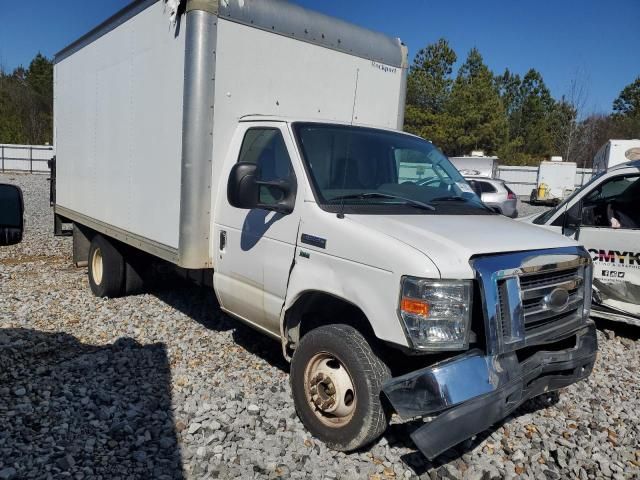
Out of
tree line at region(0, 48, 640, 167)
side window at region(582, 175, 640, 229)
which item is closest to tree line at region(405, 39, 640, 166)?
tree line at region(0, 48, 640, 167)

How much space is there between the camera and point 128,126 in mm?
5965

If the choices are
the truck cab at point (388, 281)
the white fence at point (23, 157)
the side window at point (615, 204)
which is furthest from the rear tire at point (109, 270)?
the white fence at point (23, 157)

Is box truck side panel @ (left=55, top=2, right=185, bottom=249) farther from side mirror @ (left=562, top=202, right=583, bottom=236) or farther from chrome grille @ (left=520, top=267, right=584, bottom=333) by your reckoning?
side mirror @ (left=562, top=202, right=583, bottom=236)

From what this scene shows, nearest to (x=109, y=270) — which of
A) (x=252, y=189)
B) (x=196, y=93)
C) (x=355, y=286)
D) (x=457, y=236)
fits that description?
(x=196, y=93)

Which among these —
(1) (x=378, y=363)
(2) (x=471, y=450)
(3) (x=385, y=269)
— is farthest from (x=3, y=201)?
(2) (x=471, y=450)

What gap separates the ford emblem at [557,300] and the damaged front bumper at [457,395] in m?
0.46

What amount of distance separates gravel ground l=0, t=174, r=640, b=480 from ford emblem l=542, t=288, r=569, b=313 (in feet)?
3.52

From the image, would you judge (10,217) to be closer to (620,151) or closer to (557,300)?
(557,300)

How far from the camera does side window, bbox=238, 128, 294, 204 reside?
4284mm

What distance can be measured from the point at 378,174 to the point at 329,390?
68.1 inches

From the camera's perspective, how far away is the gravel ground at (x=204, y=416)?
3.53 meters

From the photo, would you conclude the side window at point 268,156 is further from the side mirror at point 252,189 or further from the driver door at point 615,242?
the driver door at point 615,242

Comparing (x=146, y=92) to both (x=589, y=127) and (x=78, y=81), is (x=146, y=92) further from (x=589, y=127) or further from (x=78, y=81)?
(x=589, y=127)

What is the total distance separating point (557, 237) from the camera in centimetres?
388
